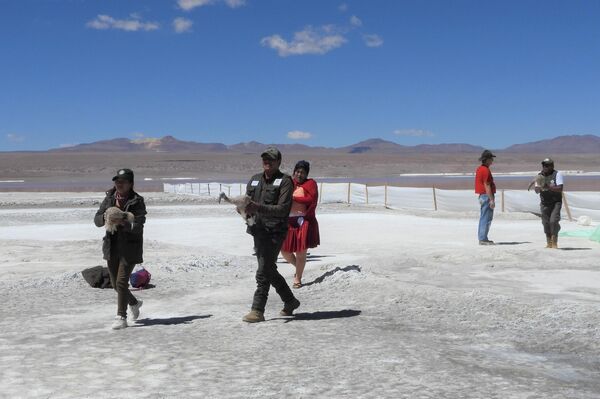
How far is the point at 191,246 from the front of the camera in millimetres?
15906

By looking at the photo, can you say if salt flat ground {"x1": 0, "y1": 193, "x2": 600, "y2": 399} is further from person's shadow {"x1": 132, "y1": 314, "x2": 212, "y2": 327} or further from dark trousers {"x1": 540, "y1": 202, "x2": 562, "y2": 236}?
dark trousers {"x1": 540, "y1": 202, "x2": 562, "y2": 236}

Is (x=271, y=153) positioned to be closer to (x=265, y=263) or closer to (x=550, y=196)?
(x=265, y=263)

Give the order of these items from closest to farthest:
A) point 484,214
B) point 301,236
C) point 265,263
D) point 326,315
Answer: point 265,263 → point 326,315 → point 301,236 → point 484,214

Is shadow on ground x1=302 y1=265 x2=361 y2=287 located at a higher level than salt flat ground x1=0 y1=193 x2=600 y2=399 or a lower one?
higher

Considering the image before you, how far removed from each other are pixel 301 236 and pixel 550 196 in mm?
5737

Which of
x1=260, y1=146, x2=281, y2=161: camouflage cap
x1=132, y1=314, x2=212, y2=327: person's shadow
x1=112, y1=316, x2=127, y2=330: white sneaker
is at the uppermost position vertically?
x1=260, y1=146, x2=281, y2=161: camouflage cap

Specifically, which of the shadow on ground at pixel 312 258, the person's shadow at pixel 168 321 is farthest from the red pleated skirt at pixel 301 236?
the shadow on ground at pixel 312 258

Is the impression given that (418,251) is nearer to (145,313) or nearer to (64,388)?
(145,313)

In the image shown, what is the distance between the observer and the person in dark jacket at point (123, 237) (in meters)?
6.97

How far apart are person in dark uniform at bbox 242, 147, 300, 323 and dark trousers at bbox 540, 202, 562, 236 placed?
7.19m

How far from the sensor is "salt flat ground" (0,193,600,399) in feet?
16.8

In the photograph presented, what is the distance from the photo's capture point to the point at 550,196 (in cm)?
1304

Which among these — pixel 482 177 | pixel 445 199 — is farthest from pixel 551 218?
pixel 445 199

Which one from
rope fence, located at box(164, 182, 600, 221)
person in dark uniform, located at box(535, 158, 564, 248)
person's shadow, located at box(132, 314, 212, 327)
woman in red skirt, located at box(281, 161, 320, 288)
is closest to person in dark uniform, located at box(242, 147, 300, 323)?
person's shadow, located at box(132, 314, 212, 327)
